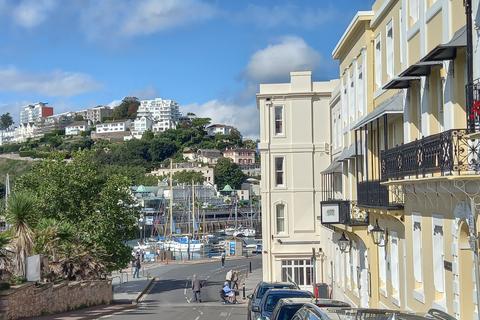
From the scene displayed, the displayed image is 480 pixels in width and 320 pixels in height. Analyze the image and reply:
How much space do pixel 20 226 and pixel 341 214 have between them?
11.9 m

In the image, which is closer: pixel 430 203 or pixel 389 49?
pixel 430 203

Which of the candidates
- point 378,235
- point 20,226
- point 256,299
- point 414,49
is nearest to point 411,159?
point 414,49

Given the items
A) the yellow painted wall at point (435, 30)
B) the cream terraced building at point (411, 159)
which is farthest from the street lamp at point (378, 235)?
the yellow painted wall at point (435, 30)

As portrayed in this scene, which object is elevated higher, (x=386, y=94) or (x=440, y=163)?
(x=386, y=94)

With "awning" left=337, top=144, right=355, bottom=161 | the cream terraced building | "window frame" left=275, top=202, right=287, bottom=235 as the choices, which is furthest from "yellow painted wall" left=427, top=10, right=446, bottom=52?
"window frame" left=275, top=202, right=287, bottom=235

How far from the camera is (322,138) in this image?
145 feet

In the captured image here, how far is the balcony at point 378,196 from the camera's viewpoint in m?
18.5

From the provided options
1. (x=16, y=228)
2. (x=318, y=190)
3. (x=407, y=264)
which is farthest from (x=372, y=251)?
(x=318, y=190)

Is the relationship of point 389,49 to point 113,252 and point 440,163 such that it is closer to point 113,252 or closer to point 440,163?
point 440,163

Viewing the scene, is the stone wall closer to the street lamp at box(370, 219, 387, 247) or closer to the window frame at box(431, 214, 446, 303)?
the street lamp at box(370, 219, 387, 247)

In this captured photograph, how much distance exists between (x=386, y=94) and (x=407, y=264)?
5.09 meters

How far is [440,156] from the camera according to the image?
41.4 feet

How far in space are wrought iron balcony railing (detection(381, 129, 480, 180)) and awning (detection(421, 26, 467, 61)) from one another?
145cm

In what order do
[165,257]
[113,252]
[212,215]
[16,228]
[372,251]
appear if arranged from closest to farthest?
[372,251], [16,228], [113,252], [165,257], [212,215]
